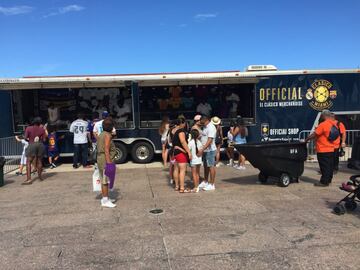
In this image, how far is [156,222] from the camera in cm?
570

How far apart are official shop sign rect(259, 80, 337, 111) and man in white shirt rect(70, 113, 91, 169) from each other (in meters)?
5.54

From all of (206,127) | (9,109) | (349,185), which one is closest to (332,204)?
(349,185)

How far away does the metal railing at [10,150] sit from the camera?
37.3ft

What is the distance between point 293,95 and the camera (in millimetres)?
12070

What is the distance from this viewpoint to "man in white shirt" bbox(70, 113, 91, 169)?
449 inches

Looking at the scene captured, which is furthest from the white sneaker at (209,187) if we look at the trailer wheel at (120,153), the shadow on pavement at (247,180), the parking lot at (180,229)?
the trailer wheel at (120,153)

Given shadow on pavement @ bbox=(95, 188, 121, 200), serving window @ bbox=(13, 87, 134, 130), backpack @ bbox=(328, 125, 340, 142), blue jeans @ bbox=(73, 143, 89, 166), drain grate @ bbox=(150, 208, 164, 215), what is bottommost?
shadow on pavement @ bbox=(95, 188, 121, 200)

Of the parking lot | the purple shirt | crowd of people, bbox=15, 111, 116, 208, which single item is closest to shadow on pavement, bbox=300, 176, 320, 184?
the parking lot

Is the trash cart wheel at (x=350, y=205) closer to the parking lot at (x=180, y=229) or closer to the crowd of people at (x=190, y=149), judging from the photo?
the parking lot at (x=180, y=229)

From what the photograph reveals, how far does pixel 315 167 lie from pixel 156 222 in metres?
6.33

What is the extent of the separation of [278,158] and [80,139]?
6151 mm

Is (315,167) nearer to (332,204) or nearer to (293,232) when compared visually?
(332,204)

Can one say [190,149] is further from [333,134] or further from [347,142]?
[347,142]

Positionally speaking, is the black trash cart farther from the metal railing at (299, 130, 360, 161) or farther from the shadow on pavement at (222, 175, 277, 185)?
the metal railing at (299, 130, 360, 161)
